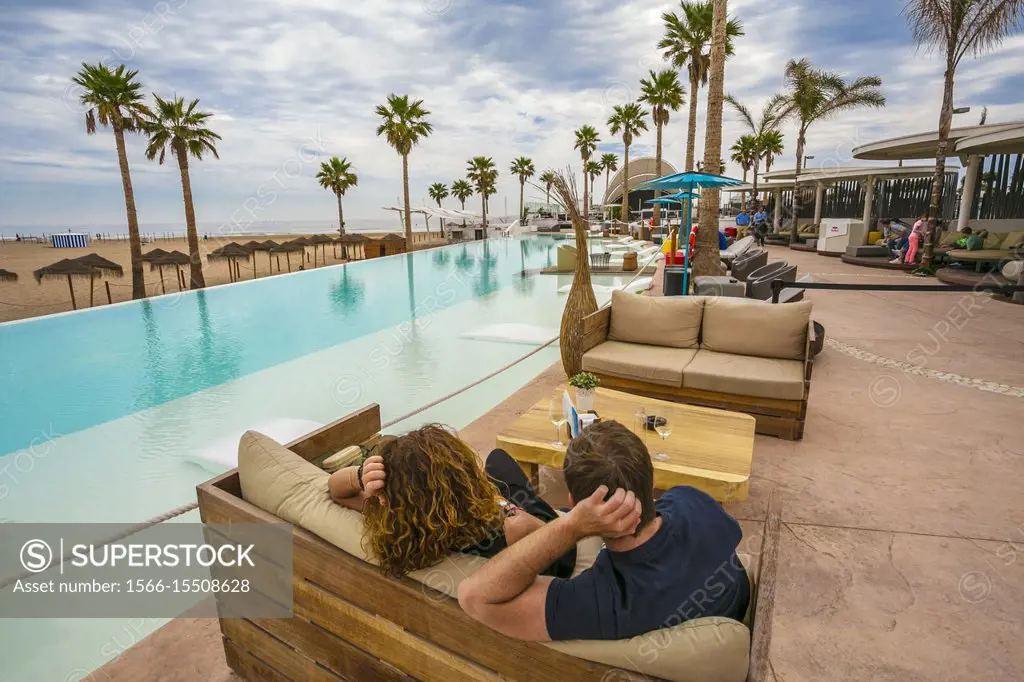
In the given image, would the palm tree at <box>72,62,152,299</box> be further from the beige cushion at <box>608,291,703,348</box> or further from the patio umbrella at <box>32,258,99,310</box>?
the beige cushion at <box>608,291,703,348</box>

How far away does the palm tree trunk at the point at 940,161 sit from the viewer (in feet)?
36.6

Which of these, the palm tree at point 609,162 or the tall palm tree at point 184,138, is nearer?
the tall palm tree at point 184,138

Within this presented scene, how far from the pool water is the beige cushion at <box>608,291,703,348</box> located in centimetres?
167

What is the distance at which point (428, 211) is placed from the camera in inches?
1410

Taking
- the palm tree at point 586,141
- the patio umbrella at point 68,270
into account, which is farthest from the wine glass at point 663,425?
the palm tree at point 586,141

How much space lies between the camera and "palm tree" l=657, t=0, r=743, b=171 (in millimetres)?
17297

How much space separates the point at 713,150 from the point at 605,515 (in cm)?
1065

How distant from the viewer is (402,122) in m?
28.7

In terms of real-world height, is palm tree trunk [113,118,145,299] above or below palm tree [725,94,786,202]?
below

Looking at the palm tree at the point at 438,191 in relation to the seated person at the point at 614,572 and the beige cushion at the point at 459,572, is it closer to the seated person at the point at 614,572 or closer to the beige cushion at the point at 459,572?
the beige cushion at the point at 459,572

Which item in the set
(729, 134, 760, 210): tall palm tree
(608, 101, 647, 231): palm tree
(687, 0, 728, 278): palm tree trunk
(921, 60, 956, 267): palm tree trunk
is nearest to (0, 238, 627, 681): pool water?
(687, 0, 728, 278): palm tree trunk

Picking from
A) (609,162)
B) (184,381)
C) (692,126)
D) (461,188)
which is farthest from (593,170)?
(184,381)

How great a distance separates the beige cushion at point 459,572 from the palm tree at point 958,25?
1410 cm

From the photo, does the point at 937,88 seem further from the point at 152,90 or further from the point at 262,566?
the point at 152,90
